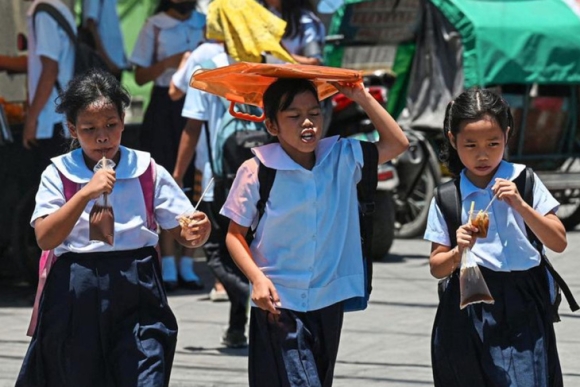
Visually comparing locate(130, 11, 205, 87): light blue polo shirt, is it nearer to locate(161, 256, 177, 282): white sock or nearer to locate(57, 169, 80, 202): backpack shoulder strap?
locate(161, 256, 177, 282): white sock

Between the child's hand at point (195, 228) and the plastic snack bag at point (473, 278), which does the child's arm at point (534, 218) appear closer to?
the plastic snack bag at point (473, 278)

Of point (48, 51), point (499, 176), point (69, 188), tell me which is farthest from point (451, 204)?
point (48, 51)

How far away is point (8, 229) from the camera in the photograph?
930 cm

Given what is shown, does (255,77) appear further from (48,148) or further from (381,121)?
(48,148)

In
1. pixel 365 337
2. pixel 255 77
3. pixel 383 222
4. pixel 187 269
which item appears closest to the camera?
pixel 255 77

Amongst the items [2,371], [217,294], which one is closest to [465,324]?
→ [2,371]

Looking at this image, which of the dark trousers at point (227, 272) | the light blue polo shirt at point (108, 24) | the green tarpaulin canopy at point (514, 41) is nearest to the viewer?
the dark trousers at point (227, 272)

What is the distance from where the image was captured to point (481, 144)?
15.9 ft

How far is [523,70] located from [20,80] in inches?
161

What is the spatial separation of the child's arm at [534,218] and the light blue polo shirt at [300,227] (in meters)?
0.57

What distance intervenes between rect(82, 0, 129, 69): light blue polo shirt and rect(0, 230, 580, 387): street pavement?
1628 mm

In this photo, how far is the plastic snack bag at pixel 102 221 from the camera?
15.2 feet

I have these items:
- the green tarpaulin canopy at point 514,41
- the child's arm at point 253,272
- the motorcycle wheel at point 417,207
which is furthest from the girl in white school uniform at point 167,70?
the child's arm at point 253,272

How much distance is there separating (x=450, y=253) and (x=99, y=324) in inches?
45.6
